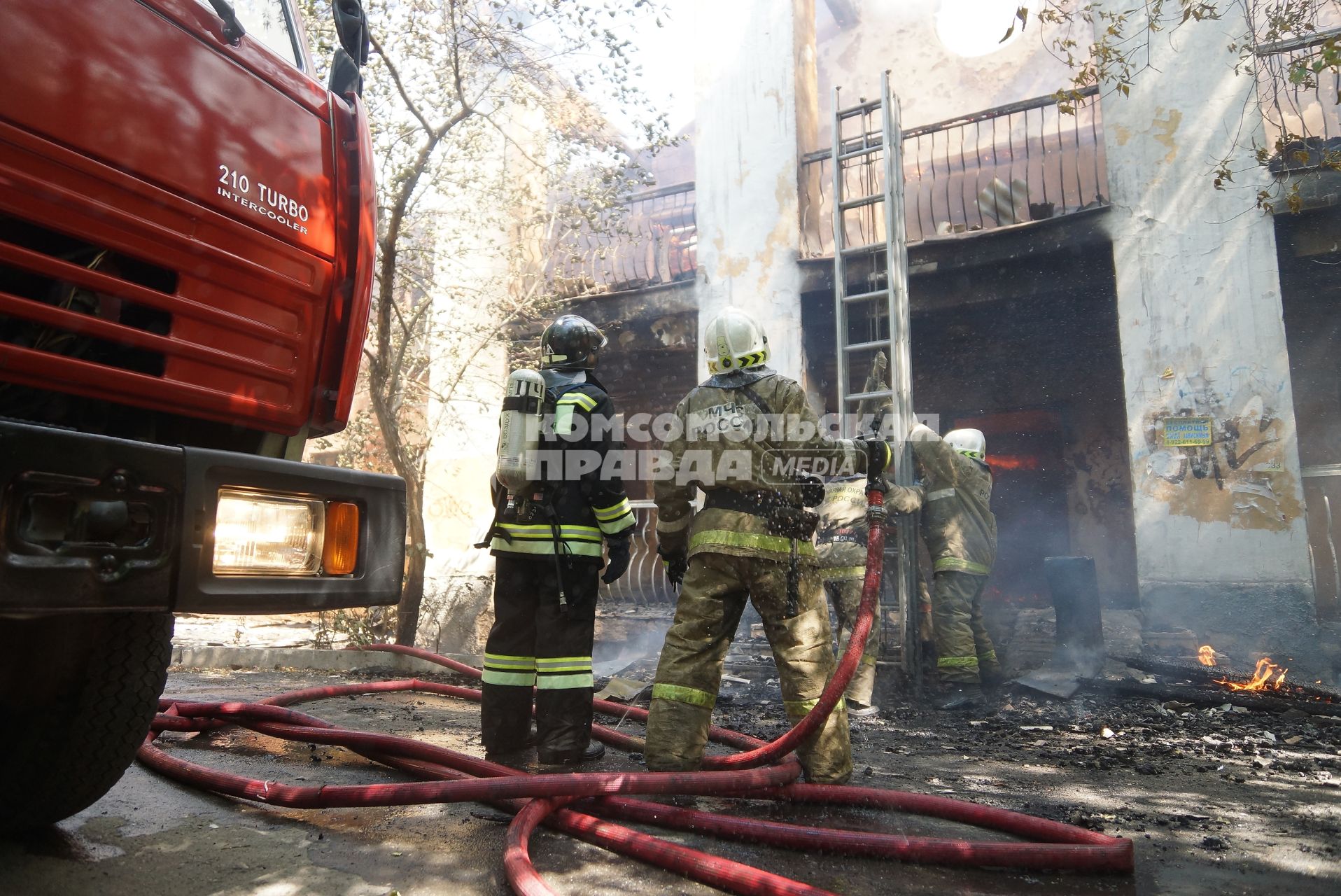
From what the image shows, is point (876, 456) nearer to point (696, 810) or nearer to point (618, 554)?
point (618, 554)

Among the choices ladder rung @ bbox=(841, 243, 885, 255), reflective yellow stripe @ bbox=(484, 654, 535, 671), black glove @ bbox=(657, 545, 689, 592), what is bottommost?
reflective yellow stripe @ bbox=(484, 654, 535, 671)

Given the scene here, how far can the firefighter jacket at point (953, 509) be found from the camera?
242 inches

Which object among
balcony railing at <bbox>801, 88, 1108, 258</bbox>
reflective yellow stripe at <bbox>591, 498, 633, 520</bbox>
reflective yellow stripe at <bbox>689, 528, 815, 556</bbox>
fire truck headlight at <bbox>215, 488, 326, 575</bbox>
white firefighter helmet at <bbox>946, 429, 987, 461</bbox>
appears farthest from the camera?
balcony railing at <bbox>801, 88, 1108, 258</bbox>

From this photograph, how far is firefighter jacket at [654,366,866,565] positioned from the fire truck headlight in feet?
6.01

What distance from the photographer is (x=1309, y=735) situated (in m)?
4.44

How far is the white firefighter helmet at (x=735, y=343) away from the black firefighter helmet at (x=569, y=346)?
63 centimetres

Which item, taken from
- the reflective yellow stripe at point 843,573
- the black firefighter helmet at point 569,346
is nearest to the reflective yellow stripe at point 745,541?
the black firefighter helmet at point 569,346

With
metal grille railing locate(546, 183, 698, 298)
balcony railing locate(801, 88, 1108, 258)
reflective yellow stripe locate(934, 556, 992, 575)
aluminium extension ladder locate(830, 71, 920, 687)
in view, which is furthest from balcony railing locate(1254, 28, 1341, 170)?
metal grille railing locate(546, 183, 698, 298)

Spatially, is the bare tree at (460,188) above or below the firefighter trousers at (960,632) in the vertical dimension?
above

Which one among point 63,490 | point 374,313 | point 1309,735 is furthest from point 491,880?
point 374,313

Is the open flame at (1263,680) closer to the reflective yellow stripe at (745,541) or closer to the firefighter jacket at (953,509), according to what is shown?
the firefighter jacket at (953,509)

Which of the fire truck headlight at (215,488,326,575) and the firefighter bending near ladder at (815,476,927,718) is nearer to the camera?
the fire truck headlight at (215,488,326,575)

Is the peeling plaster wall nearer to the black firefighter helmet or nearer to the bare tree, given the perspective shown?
the bare tree

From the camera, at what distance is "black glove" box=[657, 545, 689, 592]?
12.5ft
